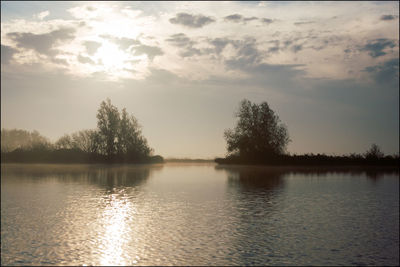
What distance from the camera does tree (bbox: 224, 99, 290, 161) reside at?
94.2m

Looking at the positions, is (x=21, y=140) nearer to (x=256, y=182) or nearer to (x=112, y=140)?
(x=112, y=140)

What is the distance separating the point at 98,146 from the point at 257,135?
135ft

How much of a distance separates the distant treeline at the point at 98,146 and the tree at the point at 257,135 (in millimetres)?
25269

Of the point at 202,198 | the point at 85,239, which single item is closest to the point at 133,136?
the point at 202,198

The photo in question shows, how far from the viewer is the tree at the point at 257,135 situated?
94.2 meters

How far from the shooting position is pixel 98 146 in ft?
318

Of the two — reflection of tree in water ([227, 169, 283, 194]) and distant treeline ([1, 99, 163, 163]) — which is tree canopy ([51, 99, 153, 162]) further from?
reflection of tree in water ([227, 169, 283, 194])

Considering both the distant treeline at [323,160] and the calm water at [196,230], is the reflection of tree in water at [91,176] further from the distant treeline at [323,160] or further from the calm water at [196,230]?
Result: the distant treeline at [323,160]

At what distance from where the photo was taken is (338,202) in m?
28.1

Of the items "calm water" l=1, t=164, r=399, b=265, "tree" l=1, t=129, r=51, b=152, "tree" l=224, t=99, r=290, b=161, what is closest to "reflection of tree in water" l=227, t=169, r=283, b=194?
"calm water" l=1, t=164, r=399, b=265

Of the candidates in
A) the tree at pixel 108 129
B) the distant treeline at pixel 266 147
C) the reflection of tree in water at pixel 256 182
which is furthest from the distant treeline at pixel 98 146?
the reflection of tree in water at pixel 256 182

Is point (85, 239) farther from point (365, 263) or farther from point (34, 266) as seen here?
point (365, 263)

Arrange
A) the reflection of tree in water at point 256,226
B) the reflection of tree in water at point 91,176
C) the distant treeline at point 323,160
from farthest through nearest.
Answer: the distant treeline at point 323,160 < the reflection of tree in water at point 91,176 < the reflection of tree in water at point 256,226

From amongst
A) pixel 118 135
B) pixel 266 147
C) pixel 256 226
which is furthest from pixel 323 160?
pixel 256 226
